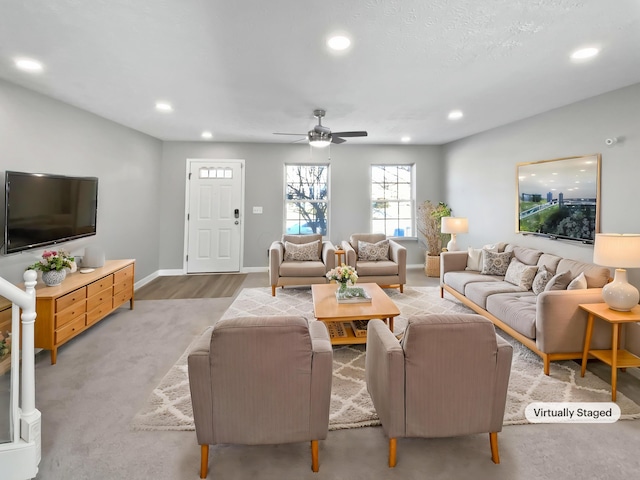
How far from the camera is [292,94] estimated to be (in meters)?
3.43

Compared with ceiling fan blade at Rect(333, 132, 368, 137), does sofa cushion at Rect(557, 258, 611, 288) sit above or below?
below

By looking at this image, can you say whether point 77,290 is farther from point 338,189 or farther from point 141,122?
point 338,189

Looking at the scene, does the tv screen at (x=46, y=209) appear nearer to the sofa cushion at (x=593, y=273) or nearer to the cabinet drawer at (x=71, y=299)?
the cabinet drawer at (x=71, y=299)

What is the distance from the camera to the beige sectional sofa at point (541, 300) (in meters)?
2.63

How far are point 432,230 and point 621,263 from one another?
3805mm

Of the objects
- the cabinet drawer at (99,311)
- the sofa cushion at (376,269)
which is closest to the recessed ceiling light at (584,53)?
the sofa cushion at (376,269)

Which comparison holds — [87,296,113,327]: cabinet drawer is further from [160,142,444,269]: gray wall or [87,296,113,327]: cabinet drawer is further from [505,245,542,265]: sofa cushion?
[505,245,542,265]: sofa cushion

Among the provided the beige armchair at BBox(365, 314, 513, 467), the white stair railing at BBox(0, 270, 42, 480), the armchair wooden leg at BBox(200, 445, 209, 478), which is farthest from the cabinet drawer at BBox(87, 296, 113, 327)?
the beige armchair at BBox(365, 314, 513, 467)

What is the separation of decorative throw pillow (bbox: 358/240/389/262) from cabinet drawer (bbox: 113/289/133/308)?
330cm

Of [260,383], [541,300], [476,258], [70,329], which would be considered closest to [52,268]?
[70,329]

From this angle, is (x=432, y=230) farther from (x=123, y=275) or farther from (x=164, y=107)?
(x=123, y=275)

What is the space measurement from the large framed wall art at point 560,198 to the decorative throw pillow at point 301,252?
116 inches

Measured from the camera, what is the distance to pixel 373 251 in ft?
17.4

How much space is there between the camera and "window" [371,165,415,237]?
665cm
